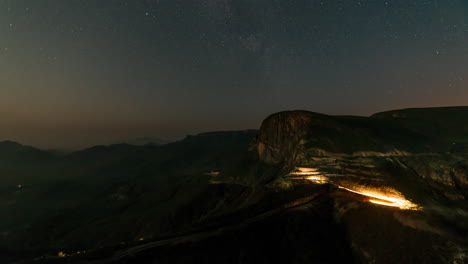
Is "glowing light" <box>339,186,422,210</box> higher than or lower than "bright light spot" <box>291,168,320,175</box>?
lower

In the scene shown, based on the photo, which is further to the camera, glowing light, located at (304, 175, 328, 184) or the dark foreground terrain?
glowing light, located at (304, 175, 328, 184)

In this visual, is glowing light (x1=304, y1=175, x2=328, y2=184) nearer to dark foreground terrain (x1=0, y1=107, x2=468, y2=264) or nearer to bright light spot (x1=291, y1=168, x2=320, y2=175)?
dark foreground terrain (x1=0, y1=107, x2=468, y2=264)

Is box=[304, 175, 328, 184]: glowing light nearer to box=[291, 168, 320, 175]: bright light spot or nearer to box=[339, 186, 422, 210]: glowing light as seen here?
box=[291, 168, 320, 175]: bright light spot

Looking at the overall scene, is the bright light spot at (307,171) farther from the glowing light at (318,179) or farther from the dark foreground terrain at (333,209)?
the glowing light at (318,179)

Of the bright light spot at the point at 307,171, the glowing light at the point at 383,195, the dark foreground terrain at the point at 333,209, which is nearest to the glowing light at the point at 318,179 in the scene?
the dark foreground terrain at the point at 333,209

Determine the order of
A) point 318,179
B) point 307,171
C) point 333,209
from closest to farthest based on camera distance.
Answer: point 333,209
point 318,179
point 307,171

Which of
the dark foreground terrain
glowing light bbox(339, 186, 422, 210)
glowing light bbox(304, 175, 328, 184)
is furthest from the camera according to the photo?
glowing light bbox(304, 175, 328, 184)

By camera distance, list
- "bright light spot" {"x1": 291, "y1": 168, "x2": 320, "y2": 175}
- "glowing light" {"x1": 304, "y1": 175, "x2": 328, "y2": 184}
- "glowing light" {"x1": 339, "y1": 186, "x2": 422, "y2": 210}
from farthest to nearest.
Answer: "bright light spot" {"x1": 291, "y1": 168, "x2": 320, "y2": 175} < "glowing light" {"x1": 304, "y1": 175, "x2": 328, "y2": 184} < "glowing light" {"x1": 339, "y1": 186, "x2": 422, "y2": 210}

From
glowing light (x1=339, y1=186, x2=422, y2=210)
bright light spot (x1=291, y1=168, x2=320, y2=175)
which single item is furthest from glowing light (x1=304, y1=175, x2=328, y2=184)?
glowing light (x1=339, y1=186, x2=422, y2=210)

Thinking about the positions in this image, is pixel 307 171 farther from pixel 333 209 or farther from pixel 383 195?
pixel 333 209

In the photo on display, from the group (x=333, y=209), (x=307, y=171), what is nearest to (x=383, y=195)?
(x=333, y=209)

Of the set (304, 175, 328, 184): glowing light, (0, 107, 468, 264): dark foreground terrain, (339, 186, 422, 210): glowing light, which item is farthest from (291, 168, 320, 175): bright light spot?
(339, 186, 422, 210): glowing light

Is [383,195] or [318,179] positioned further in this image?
[318,179]
